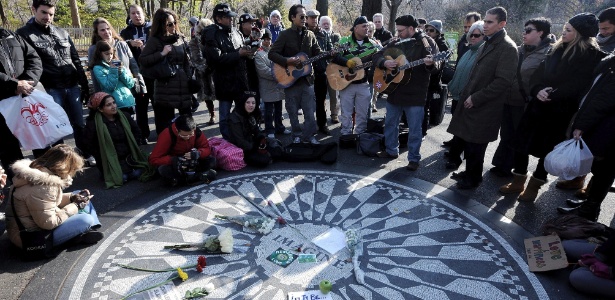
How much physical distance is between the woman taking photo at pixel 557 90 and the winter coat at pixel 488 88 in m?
0.33

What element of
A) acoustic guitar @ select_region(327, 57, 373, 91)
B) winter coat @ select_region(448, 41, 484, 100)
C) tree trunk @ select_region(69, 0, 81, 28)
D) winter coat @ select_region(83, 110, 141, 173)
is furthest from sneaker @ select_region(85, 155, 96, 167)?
tree trunk @ select_region(69, 0, 81, 28)

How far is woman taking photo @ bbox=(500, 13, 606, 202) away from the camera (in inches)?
157

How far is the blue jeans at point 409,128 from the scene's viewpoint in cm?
548

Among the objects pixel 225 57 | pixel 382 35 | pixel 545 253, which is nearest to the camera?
pixel 545 253

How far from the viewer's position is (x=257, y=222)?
408 cm

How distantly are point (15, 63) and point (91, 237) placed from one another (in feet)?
8.16

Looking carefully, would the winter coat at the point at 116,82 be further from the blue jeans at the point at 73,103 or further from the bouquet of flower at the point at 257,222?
the bouquet of flower at the point at 257,222

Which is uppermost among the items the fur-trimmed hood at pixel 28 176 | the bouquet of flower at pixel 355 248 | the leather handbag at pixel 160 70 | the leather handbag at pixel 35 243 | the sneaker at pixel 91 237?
the leather handbag at pixel 160 70

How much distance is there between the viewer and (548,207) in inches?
179

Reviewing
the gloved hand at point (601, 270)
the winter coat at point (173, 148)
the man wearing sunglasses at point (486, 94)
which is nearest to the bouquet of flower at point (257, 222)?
the winter coat at point (173, 148)

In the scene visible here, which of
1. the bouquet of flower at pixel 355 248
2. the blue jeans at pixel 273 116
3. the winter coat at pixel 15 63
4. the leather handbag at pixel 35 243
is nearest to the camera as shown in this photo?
the bouquet of flower at pixel 355 248

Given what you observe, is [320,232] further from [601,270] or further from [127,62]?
[127,62]

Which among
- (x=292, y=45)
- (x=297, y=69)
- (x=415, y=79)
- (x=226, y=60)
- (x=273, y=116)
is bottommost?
(x=273, y=116)

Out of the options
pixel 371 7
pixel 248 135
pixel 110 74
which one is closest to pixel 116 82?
pixel 110 74
